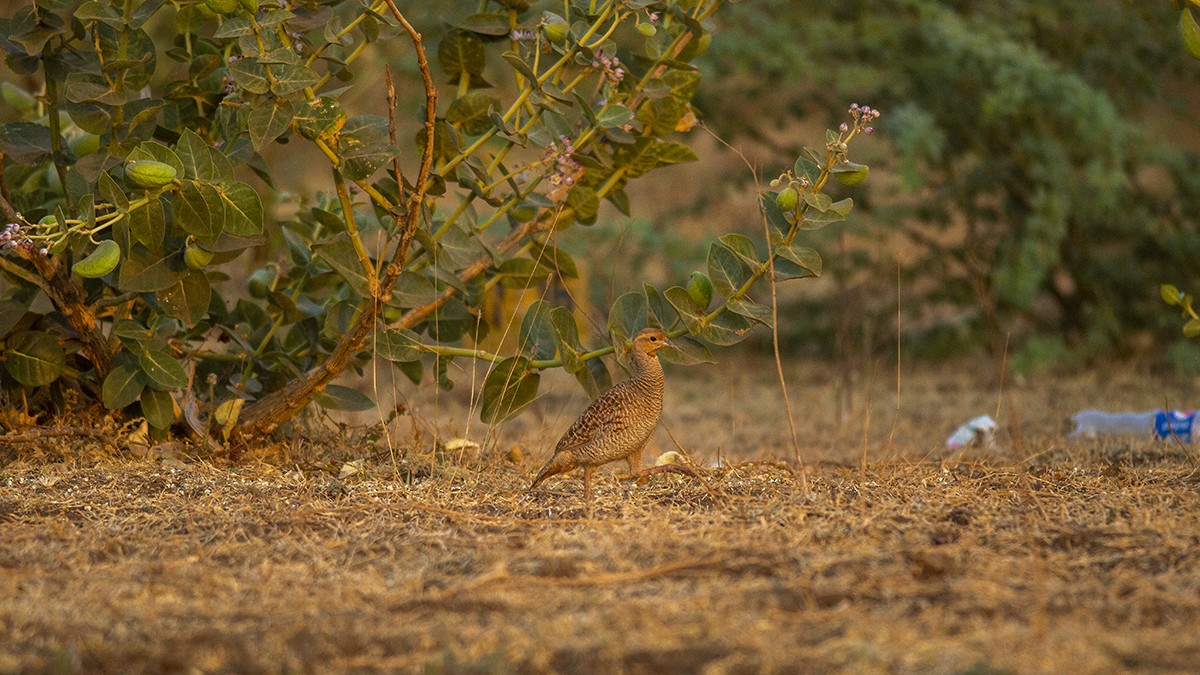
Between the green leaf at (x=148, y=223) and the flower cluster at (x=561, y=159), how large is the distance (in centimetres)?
123

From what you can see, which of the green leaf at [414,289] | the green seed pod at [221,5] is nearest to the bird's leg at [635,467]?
the green leaf at [414,289]

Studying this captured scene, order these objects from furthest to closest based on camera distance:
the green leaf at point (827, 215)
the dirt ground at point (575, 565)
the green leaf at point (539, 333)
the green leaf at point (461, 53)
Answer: the green leaf at point (461, 53) → the green leaf at point (539, 333) → the green leaf at point (827, 215) → the dirt ground at point (575, 565)

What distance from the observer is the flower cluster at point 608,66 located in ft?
13.3

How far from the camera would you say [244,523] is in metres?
3.37

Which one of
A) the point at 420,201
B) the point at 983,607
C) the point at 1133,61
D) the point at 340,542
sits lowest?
the point at 340,542

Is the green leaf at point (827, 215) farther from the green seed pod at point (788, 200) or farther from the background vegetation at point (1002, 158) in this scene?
the background vegetation at point (1002, 158)

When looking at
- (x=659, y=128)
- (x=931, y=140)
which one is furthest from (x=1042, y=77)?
(x=659, y=128)

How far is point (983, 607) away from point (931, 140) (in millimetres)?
5414

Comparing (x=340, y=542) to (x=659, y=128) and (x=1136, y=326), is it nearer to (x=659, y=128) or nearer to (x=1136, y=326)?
(x=659, y=128)

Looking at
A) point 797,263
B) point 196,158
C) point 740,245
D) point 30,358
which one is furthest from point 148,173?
point 797,263

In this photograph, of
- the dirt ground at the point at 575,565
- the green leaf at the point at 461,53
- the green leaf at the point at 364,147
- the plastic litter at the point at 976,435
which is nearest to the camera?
the dirt ground at the point at 575,565

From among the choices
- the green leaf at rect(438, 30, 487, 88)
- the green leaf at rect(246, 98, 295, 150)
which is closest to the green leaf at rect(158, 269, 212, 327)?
the green leaf at rect(246, 98, 295, 150)

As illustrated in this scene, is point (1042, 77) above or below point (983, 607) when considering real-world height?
above

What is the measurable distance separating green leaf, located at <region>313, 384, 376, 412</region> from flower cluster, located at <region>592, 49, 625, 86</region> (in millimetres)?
1338
